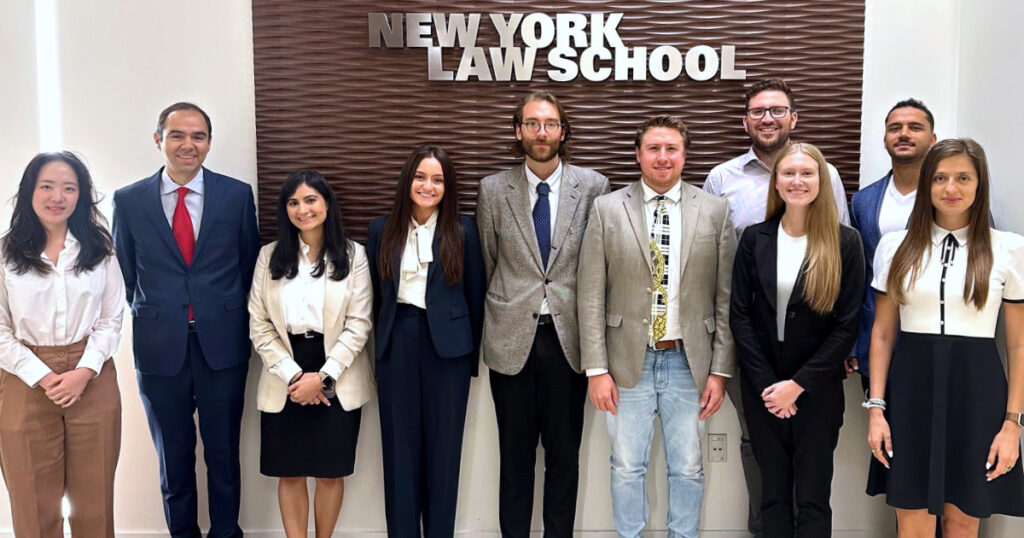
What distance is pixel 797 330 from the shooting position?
9.13ft

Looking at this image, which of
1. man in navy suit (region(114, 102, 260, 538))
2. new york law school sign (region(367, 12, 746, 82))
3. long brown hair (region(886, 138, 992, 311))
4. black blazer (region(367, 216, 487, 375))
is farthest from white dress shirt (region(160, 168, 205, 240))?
long brown hair (region(886, 138, 992, 311))

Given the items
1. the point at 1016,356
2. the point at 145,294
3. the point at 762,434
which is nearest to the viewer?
the point at 1016,356

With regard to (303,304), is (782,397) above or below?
below

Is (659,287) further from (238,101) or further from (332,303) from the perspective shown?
(238,101)

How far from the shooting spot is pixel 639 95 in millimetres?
3514

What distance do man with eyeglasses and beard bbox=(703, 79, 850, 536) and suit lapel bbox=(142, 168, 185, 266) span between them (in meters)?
2.41

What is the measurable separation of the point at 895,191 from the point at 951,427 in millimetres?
1096

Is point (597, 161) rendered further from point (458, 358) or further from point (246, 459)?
point (246, 459)

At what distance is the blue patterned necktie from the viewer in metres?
3.07

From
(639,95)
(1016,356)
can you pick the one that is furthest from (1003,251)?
(639,95)

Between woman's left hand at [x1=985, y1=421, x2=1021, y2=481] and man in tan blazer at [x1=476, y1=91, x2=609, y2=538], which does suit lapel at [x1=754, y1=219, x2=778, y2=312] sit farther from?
woman's left hand at [x1=985, y1=421, x2=1021, y2=481]

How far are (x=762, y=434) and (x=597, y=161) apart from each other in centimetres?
150

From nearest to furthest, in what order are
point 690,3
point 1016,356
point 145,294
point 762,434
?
point 1016,356, point 762,434, point 145,294, point 690,3

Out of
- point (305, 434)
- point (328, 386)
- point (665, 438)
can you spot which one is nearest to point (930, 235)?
point (665, 438)
